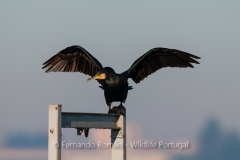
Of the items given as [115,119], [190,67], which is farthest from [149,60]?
[115,119]

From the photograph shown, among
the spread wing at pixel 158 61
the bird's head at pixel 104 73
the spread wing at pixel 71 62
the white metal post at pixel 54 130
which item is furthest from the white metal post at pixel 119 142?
the spread wing at pixel 71 62

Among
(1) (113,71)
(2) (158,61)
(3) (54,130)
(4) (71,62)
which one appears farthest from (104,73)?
(3) (54,130)

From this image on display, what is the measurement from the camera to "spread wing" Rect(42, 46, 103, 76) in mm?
20188

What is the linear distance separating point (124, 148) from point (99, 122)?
83 cm

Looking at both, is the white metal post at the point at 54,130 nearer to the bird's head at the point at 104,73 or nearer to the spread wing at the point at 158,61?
the bird's head at the point at 104,73

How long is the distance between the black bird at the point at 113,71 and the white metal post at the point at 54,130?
14.1 ft

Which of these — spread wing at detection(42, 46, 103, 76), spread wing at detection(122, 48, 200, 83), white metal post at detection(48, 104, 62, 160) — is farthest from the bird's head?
white metal post at detection(48, 104, 62, 160)

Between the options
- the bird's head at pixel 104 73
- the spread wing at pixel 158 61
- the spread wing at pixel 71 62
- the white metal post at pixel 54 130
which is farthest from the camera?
the spread wing at pixel 71 62

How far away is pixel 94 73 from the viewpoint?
792 inches

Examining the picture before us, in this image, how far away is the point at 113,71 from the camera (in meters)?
18.3

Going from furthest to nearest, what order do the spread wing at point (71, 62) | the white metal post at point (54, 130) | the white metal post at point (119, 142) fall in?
1. the spread wing at point (71, 62)
2. the white metal post at point (119, 142)
3. the white metal post at point (54, 130)

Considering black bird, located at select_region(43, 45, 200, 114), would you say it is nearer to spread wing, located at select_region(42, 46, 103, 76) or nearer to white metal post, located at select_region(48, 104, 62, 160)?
spread wing, located at select_region(42, 46, 103, 76)

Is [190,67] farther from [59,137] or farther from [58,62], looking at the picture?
[59,137]

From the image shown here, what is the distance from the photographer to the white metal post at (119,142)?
1615cm
